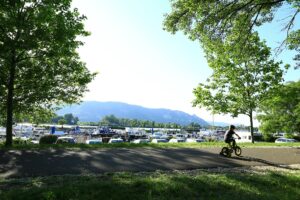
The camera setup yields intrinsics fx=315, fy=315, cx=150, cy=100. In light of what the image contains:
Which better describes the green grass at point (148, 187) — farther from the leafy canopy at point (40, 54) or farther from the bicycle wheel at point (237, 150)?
the leafy canopy at point (40, 54)

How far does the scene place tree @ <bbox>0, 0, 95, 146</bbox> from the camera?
1889cm

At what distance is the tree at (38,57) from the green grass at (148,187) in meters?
11.9

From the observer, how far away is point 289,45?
18.8m

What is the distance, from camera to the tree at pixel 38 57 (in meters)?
18.9

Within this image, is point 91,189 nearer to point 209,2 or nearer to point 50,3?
point 209,2

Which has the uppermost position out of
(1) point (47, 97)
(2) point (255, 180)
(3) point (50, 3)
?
(3) point (50, 3)

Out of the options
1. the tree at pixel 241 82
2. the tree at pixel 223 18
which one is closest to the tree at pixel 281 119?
the tree at pixel 241 82

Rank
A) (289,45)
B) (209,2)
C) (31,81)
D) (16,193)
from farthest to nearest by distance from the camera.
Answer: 1. (31,81)
2. (289,45)
3. (209,2)
4. (16,193)

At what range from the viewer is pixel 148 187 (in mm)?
8844

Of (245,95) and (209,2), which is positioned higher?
(209,2)

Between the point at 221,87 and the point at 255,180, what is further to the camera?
the point at 221,87

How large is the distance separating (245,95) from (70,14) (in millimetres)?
19702

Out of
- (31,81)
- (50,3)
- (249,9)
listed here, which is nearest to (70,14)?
(50,3)

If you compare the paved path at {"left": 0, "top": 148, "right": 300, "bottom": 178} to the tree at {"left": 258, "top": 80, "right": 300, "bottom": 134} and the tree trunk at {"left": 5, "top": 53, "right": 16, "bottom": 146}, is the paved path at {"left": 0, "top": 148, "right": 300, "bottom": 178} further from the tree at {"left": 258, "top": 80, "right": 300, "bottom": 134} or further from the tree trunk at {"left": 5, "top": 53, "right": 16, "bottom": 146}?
the tree at {"left": 258, "top": 80, "right": 300, "bottom": 134}
